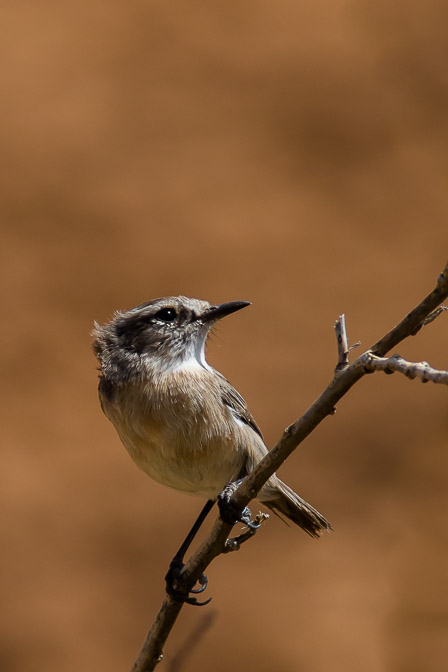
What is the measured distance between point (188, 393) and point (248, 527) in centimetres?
71

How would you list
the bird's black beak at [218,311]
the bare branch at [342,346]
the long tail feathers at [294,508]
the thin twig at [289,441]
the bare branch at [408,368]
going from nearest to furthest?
the bare branch at [408,368] → the thin twig at [289,441] → the bare branch at [342,346] → the bird's black beak at [218,311] → the long tail feathers at [294,508]

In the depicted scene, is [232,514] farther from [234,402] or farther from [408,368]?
[408,368]

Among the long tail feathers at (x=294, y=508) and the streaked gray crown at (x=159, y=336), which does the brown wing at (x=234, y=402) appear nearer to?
the streaked gray crown at (x=159, y=336)

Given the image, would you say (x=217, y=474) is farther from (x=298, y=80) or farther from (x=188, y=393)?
(x=298, y=80)

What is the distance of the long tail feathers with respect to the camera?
4.26 metres

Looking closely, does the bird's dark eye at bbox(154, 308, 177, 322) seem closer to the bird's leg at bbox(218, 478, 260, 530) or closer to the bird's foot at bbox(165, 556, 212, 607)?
the bird's leg at bbox(218, 478, 260, 530)

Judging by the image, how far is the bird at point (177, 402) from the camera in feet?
12.1

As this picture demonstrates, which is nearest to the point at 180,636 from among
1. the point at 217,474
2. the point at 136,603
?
the point at 136,603

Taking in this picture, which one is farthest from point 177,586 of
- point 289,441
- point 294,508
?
point 289,441

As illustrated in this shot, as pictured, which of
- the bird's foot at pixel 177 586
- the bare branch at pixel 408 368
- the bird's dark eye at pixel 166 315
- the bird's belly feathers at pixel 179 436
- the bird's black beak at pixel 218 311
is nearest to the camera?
the bare branch at pixel 408 368

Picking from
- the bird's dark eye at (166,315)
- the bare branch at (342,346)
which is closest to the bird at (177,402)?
the bird's dark eye at (166,315)

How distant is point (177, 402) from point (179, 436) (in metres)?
0.15

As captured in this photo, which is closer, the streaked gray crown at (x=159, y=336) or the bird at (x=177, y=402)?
the bird at (x=177, y=402)

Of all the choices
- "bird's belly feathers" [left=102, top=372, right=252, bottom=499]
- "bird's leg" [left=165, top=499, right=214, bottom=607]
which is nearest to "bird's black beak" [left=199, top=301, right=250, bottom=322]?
"bird's belly feathers" [left=102, top=372, right=252, bottom=499]
